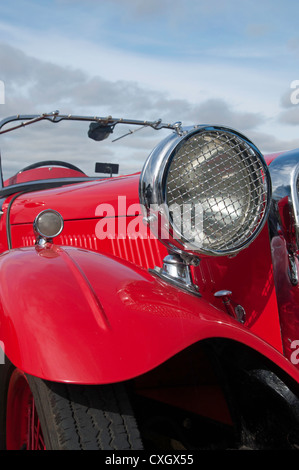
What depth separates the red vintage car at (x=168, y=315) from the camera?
122 cm

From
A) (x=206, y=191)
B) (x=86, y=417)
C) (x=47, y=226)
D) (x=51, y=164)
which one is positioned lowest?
(x=86, y=417)

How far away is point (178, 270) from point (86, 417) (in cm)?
63

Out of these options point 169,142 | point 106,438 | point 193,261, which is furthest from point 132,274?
point 106,438

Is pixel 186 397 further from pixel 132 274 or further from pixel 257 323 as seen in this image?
pixel 132 274

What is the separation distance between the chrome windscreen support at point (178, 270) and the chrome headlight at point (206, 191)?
6 centimetres

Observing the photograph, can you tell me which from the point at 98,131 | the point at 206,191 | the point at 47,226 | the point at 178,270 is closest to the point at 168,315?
the point at 178,270

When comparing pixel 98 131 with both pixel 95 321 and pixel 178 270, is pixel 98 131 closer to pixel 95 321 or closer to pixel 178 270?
pixel 178 270

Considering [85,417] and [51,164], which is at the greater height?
[51,164]

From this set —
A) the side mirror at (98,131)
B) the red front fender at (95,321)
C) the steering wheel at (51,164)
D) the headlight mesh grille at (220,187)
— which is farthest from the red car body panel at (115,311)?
the steering wheel at (51,164)

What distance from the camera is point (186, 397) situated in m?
1.88

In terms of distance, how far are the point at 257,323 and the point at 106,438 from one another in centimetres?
100

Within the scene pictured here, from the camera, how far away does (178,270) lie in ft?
5.55

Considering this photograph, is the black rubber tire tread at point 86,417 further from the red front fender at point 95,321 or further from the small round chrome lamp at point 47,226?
the small round chrome lamp at point 47,226

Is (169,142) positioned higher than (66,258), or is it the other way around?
(169,142)
